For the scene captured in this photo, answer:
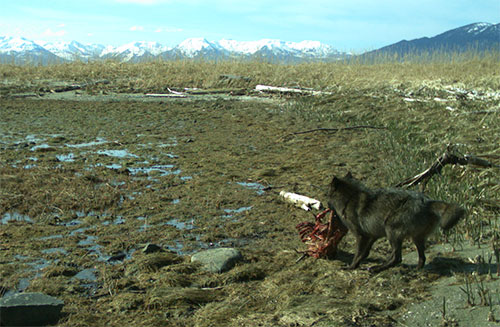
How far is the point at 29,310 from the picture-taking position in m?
3.58

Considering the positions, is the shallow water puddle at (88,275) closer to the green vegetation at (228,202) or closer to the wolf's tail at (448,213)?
the green vegetation at (228,202)

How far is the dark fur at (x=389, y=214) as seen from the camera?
400 centimetres

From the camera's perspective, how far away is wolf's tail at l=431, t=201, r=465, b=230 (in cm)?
382

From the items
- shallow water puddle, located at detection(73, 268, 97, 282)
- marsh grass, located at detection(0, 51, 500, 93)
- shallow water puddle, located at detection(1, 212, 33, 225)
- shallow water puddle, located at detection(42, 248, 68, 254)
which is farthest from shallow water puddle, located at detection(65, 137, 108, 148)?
marsh grass, located at detection(0, 51, 500, 93)

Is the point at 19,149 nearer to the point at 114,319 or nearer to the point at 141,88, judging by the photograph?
the point at 114,319

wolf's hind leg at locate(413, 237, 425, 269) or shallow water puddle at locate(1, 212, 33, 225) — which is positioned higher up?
wolf's hind leg at locate(413, 237, 425, 269)

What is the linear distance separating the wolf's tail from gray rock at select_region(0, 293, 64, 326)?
3.05 metres

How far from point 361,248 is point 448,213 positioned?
3.13 ft

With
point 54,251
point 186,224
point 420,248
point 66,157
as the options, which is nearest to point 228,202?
point 186,224

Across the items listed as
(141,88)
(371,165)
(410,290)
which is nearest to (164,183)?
(371,165)

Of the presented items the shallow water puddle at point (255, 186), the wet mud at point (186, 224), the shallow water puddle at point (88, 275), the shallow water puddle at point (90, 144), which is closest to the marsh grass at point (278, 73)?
the wet mud at point (186, 224)

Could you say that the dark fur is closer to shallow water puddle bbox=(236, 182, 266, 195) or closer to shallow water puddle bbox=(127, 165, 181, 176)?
shallow water puddle bbox=(236, 182, 266, 195)

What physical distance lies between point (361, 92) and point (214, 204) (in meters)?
12.3

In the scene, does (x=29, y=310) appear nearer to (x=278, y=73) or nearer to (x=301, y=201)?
(x=301, y=201)
